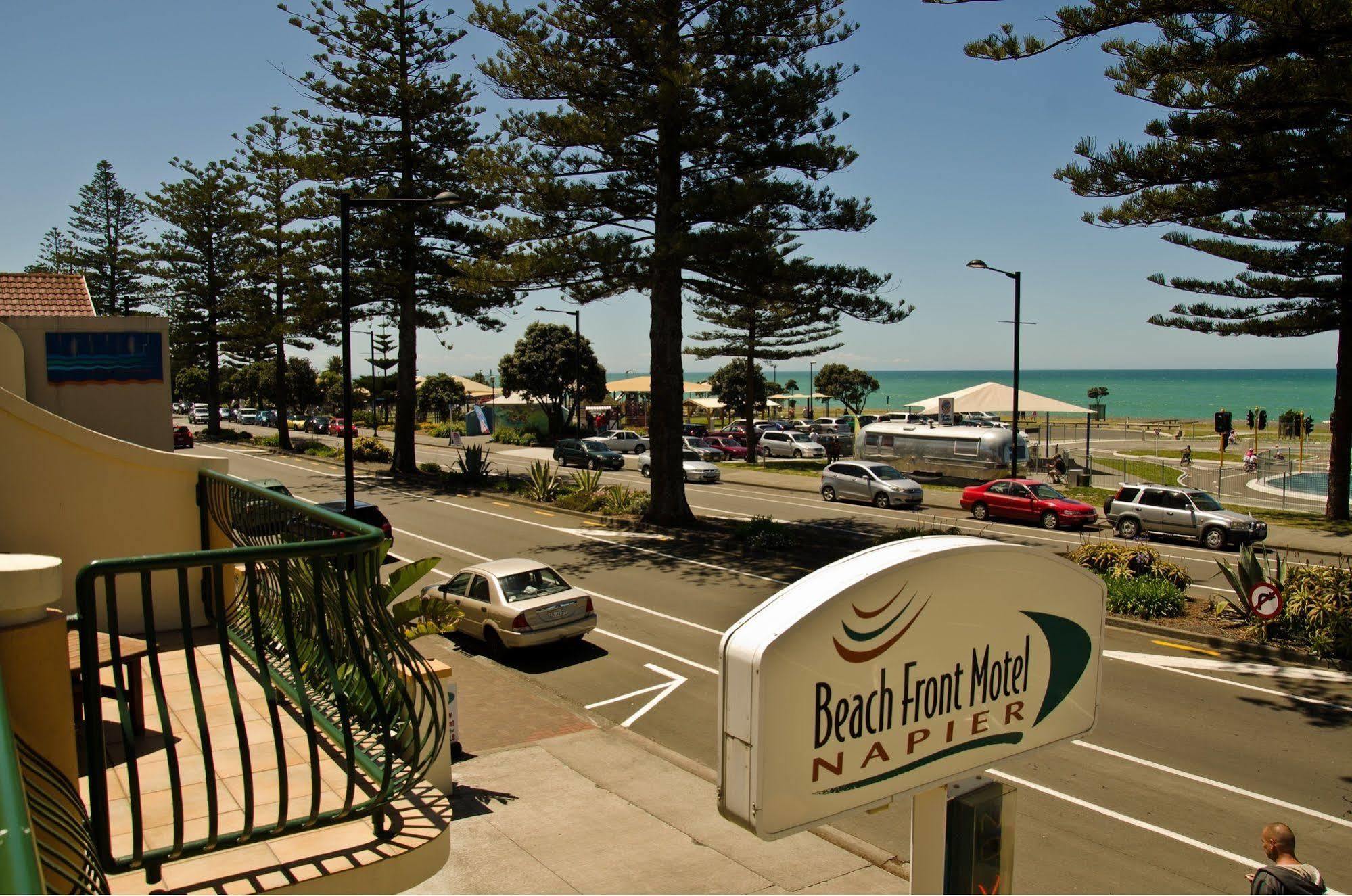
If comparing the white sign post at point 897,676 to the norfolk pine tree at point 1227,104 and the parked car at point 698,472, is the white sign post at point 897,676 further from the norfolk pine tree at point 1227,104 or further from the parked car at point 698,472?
the parked car at point 698,472

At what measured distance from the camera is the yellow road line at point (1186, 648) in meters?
14.1

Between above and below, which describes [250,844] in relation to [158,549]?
below

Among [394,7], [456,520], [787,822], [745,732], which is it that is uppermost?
[394,7]

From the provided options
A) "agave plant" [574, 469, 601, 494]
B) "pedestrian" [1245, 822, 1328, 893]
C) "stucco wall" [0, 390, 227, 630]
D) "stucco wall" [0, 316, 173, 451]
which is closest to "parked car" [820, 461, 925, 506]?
"agave plant" [574, 469, 601, 494]

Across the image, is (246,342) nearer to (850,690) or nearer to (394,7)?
(394,7)

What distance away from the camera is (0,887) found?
1436 mm

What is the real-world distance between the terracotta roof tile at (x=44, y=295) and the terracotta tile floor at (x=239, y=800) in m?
10.6

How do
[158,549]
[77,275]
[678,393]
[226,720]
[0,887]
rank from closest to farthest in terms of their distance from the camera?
[0,887]
[226,720]
[158,549]
[77,275]
[678,393]

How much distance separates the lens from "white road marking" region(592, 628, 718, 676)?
13625mm

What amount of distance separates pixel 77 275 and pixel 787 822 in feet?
54.4

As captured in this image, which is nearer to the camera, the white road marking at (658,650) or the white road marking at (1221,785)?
the white road marking at (1221,785)

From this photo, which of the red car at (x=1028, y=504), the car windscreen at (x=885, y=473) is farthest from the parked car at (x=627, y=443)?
the red car at (x=1028, y=504)

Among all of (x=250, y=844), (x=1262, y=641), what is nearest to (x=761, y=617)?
(x=250, y=844)

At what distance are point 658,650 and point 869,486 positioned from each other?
17553 millimetres
